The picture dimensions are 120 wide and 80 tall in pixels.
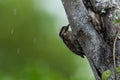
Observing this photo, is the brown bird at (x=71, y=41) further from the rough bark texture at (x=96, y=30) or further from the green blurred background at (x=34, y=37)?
the green blurred background at (x=34, y=37)

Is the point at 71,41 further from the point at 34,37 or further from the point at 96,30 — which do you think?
the point at 34,37

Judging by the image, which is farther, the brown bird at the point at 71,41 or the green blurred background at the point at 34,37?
the green blurred background at the point at 34,37

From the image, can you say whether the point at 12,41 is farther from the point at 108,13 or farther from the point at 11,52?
the point at 108,13

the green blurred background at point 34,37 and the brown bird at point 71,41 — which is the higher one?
the brown bird at point 71,41

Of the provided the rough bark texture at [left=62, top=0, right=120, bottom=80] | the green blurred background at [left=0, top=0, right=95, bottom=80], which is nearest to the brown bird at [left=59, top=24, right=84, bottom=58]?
the rough bark texture at [left=62, top=0, right=120, bottom=80]

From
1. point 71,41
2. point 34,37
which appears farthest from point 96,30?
point 34,37

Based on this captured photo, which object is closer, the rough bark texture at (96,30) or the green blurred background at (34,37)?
the rough bark texture at (96,30)

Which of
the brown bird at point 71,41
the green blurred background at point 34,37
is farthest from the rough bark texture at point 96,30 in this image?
the green blurred background at point 34,37
